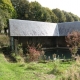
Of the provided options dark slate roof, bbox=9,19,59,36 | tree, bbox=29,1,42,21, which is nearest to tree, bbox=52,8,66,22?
tree, bbox=29,1,42,21

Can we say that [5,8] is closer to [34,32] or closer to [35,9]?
[35,9]

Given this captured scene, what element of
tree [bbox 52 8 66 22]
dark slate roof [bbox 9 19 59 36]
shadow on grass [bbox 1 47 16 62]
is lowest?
shadow on grass [bbox 1 47 16 62]

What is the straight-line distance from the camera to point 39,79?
8.34 meters

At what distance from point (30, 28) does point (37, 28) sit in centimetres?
140

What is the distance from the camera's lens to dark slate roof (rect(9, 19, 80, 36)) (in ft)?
81.0

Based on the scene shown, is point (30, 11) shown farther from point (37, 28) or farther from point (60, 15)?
point (37, 28)

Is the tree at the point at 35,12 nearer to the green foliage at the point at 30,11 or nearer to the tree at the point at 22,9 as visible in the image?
the green foliage at the point at 30,11

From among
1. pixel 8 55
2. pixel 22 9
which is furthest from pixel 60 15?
pixel 8 55

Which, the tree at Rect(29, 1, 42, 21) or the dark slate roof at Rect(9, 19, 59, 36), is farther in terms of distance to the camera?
the tree at Rect(29, 1, 42, 21)

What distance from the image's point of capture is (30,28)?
26.7m

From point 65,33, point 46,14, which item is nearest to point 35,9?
point 46,14

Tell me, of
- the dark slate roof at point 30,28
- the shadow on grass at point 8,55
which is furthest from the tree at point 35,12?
the shadow on grass at point 8,55

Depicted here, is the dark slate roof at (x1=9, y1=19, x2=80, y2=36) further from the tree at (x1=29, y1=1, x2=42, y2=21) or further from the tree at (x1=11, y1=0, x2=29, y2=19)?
the tree at (x1=11, y1=0, x2=29, y2=19)

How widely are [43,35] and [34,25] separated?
2262mm
